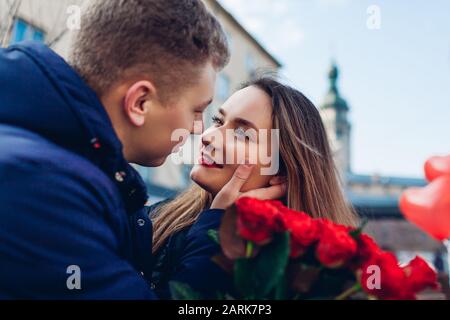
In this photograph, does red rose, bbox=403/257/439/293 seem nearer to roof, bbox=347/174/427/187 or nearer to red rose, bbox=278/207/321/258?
red rose, bbox=278/207/321/258

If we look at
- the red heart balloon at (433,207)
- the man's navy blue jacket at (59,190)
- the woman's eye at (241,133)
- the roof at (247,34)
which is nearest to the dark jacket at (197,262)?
the man's navy blue jacket at (59,190)

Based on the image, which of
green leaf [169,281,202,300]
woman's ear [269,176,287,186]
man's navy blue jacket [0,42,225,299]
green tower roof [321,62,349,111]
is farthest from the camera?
green tower roof [321,62,349,111]

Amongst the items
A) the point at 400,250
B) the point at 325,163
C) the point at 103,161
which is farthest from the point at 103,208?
the point at 400,250

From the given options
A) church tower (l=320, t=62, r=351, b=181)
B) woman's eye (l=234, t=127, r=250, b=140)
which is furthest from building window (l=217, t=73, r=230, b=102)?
woman's eye (l=234, t=127, r=250, b=140)

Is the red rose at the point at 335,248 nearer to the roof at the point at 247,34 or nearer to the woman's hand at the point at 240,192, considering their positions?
the woman's hand at the point at 240,192

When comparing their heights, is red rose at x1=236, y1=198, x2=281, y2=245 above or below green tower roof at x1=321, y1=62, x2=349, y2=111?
below

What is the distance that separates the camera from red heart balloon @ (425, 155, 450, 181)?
109 centimetres

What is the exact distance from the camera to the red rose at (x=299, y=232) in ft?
3.16

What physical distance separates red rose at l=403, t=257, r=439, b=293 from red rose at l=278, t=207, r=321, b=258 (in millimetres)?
231

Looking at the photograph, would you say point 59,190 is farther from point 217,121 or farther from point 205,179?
point 217,121

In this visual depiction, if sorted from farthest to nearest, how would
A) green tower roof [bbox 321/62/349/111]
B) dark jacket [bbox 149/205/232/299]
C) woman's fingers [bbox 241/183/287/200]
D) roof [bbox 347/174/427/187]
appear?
1. green tower roof [bbox 321/62/349/111]
2. roof [bbox 347/174/427/187]
3. woman's fingers [bbox 241/183/287/200]
4. dark jacket [bbox 149/205/232/299]

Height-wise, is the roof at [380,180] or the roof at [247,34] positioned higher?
the roof at [247,34]

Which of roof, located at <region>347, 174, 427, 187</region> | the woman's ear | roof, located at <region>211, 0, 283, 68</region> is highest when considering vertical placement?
roof, located at <region>211, 0, 283, 68</region>

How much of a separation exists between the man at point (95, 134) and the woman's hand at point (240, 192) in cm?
24
